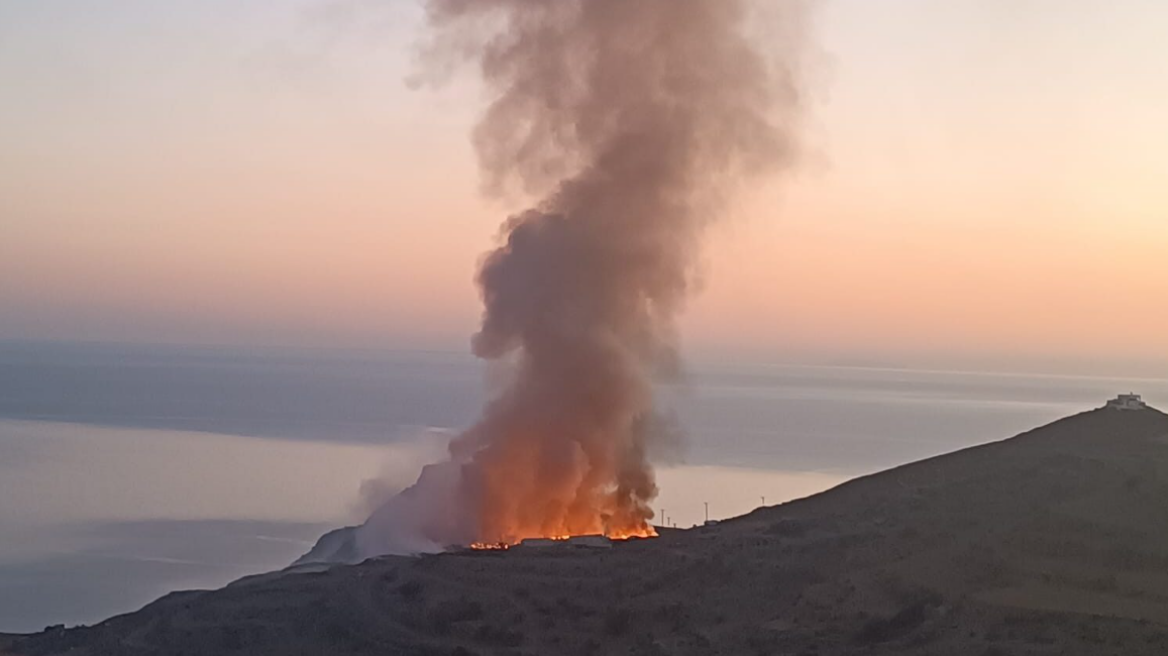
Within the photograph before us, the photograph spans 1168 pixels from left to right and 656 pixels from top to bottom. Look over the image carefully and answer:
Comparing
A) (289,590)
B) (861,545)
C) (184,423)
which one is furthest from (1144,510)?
(184,423)

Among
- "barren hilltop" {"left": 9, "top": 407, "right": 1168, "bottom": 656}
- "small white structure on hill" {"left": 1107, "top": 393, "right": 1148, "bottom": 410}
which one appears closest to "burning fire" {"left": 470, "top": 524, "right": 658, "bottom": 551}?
"barren hilltop" {"left": 9, "top": 407, "right": 1168, "bottom": 656}

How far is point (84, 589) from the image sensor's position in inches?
2542

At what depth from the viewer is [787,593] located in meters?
36.6

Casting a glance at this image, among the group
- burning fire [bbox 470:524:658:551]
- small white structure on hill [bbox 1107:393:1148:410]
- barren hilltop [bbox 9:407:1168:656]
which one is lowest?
barren hilltop [bbox 9:407:1168:656]

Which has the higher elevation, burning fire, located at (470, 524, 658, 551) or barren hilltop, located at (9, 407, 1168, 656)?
burning fire, located at (470, 524, 658, 551)

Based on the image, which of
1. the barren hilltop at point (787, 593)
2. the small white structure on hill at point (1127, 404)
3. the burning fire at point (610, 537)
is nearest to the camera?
the barren hilltop at point (787, 593)

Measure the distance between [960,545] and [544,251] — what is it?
20.2 metres

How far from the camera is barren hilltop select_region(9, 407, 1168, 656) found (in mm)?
32656

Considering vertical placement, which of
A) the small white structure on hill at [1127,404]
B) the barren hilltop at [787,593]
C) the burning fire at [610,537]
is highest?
the small white structure on hill at [1127,404]

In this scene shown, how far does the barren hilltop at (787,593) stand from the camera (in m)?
32.7

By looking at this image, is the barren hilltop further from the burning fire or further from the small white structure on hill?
the small white structure on hill

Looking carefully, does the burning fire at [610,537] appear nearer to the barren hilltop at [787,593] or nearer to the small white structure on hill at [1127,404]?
the barren hilltop at [787,593]

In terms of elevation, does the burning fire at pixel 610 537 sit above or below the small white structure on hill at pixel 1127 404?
below

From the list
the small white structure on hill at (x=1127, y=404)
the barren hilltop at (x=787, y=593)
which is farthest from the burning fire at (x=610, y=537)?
the small white structure on hill at (x=1127, y=404)
